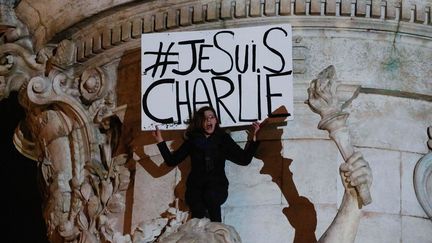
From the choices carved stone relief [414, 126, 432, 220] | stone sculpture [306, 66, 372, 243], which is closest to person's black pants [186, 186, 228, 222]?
stone sculpture [306, 66, 372, 243]

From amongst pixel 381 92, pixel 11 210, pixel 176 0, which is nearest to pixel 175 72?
pixel 176 0

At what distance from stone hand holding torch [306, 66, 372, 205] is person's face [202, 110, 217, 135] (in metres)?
0.97

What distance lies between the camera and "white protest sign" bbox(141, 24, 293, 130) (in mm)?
15281

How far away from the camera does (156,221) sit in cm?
Result: 1498

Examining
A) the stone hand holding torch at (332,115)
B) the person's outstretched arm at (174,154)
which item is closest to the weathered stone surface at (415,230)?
the stone hand holding torch at (332,115)

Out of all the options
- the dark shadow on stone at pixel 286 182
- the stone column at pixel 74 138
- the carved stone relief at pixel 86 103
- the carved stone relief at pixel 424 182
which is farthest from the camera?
the stone column at pixel 74 138

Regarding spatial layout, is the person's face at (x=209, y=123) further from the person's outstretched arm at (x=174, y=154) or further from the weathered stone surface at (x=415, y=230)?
the weathered stone surface at (x=415, y=230)

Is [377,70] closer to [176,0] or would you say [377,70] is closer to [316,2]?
[316,2]

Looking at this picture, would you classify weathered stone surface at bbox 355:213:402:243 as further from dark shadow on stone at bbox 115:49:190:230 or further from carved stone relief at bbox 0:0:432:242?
dark shadow on stone at bbox 115:49:190:230

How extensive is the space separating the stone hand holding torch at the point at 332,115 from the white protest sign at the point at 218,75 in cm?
85

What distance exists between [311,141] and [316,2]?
1087 millimetres

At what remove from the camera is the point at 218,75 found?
15.4m

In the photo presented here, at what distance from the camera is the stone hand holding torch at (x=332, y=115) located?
14109 millimetres

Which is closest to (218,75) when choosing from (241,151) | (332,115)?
(241,151)
